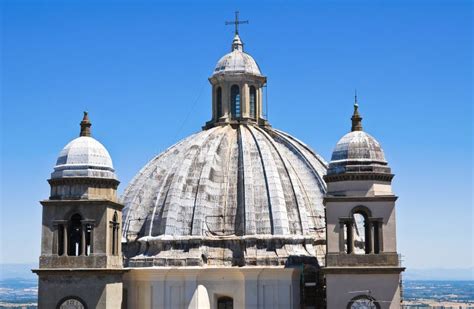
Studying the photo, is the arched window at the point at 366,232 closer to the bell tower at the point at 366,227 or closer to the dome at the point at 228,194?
the bell tower at the point at 366,227

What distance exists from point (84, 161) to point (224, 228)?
9.41m

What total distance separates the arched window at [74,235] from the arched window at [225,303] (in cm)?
828

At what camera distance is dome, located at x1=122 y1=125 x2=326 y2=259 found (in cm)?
5869

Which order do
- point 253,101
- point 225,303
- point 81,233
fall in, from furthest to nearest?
point 253,101
point 225,303
point 81,233

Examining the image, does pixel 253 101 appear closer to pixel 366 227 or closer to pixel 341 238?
pixel 366 227

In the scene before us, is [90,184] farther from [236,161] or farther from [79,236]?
[236,161]

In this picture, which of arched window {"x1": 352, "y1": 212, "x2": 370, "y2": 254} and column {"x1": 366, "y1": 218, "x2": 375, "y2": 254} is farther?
arched window {"x1": 352, "y1": 212, "x2": 370, "y2": 254}

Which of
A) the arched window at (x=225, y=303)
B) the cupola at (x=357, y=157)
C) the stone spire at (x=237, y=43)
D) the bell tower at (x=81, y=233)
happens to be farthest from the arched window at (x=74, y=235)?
the stone spire at (x=237, y=43)

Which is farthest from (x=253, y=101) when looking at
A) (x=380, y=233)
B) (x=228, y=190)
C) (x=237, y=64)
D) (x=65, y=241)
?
(x=65, y=241)

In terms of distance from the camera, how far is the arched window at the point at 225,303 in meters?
57.4

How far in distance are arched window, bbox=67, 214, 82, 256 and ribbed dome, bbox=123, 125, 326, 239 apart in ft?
16.7

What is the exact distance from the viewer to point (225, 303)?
57.6 metres

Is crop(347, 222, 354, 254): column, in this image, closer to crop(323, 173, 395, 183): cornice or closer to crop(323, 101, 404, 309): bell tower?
crop(323, 101, 404, 309): bell tower

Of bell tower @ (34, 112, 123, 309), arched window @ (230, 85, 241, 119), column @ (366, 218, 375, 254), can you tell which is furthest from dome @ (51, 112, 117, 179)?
column @ (366, 218, 375, 254)
